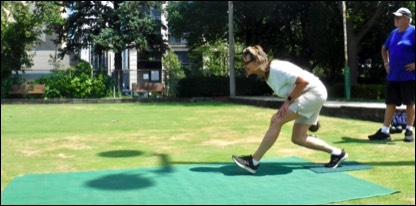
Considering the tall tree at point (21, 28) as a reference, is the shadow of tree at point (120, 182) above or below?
below

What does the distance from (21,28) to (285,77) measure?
20.3 m

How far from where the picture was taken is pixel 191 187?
11.9 feet

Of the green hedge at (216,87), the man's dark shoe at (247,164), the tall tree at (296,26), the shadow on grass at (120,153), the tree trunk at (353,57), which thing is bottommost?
the shadow on grass at (120,153)

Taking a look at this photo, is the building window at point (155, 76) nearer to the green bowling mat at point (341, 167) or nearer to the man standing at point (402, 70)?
the man standing at point (402, 70)

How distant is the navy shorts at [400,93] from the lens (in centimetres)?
605

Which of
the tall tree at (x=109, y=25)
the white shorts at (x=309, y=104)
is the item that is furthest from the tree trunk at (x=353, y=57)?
the white shorts at (x=309, y=104)

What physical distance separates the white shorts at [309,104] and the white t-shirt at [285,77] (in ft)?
0.17

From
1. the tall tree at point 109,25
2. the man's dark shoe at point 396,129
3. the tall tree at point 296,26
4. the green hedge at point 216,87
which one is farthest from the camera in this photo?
the tall tree at point 109,25

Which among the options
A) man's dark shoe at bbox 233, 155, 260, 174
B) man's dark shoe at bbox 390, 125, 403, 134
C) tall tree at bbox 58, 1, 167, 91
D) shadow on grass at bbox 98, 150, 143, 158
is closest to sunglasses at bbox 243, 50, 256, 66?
man's dark shoe at bbox 233, 155, 260, 174

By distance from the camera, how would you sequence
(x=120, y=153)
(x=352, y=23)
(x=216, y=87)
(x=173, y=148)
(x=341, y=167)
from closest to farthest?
(x=341, y=167) → (x=120, y=153) → (x=173, y=148) → (x=352, y=23) → (x=216, y=87)

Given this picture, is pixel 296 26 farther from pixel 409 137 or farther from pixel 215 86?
pixel 409 137

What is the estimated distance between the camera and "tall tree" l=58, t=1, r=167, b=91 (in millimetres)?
23391

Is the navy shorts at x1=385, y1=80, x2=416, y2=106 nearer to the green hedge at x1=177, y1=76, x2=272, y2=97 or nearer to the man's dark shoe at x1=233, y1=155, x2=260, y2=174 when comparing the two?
the man's dark shoe at x1=233, y1=155, x2=260, y2=174

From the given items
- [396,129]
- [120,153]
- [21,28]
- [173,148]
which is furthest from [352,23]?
[120,153]
